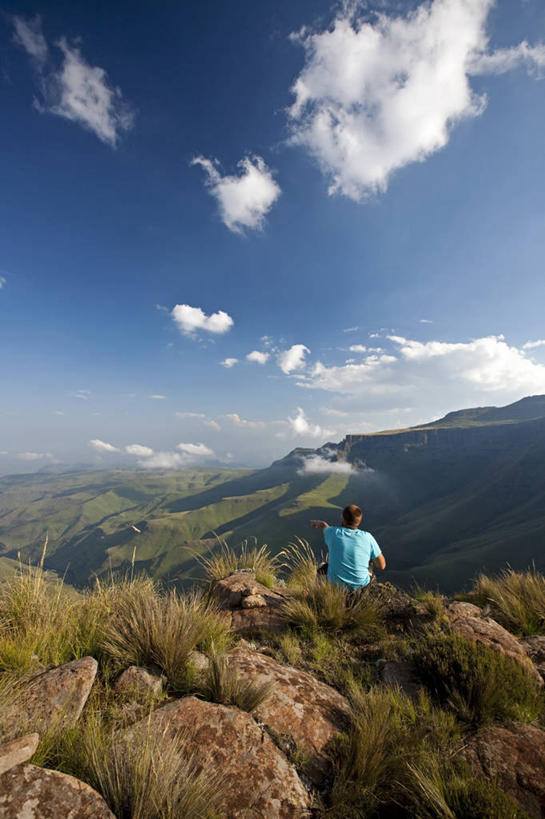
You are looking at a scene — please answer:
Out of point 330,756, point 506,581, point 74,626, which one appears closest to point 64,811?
point 330,756

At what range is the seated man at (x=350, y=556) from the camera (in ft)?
19.4

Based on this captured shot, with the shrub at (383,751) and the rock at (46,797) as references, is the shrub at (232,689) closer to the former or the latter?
the shrub at (383,751)

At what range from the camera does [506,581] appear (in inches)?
282

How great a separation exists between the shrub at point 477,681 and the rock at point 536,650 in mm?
769

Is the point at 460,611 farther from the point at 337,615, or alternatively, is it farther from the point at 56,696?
the point at 56,696

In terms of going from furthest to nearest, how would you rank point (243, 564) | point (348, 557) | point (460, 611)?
1. point (243, 564)
2. point (348, 557)
3. point (460, 611)

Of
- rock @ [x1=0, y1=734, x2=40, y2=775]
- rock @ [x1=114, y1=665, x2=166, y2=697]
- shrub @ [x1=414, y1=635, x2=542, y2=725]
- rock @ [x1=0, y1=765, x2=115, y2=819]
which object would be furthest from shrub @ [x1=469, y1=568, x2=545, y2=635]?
rock @ [x1=0, y1=734, x2=40, y2=775]

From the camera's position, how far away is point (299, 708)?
3135 millimetres

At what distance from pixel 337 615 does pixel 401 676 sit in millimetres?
1323

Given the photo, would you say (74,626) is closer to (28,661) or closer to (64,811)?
(28,661)

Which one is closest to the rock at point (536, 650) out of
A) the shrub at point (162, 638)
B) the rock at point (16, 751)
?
the shrub at point (162, 638)

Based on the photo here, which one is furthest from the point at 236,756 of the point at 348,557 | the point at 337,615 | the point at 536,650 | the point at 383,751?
the point at 536,650

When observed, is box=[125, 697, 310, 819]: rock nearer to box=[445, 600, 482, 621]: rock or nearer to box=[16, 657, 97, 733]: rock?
box=[16, 657, 97, 733]: rock

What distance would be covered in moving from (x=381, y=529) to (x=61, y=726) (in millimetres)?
215978
